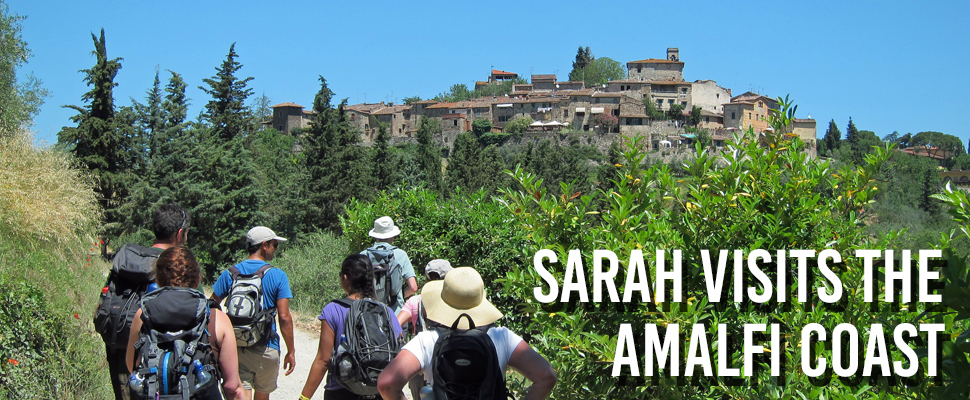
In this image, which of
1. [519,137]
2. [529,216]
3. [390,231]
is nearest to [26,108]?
[390,231]

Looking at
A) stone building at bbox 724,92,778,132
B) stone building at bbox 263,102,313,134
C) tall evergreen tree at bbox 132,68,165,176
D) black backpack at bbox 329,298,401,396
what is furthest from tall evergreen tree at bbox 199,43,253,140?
stone building at bbox 724,92,778,132

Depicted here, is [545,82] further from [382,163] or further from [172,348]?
[172,348]

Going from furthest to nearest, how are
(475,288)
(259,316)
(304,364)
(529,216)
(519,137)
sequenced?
(519,137)
(304,364)
(259,316)
(529,216)
(475,288)

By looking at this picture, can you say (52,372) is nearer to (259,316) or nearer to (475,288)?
(259,316)

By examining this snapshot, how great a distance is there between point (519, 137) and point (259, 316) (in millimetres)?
69189

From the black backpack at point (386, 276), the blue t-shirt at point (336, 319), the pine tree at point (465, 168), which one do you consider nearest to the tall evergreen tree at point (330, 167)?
the pine tree at point (465, 168)

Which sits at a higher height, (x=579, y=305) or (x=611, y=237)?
(x=611, y=237)

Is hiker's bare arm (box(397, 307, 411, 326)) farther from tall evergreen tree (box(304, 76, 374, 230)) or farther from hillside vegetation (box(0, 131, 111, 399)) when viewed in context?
tall evergreen tree (box(304, 76, 374, 230))

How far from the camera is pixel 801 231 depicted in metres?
3.32

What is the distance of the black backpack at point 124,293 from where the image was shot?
408 centimetres

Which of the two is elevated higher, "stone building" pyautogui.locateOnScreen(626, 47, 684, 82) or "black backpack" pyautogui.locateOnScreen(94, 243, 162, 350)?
"stone building" pyautogui.locateOnScreen(626, 47, 684, 82)

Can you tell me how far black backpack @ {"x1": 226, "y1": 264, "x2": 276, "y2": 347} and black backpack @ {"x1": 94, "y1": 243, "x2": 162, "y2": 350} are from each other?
514mm

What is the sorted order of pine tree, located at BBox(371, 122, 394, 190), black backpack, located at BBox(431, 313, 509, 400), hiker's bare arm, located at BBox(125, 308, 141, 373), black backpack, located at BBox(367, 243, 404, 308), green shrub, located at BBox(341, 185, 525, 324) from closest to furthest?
black backpack, located at BBox(431, 313, 509, 400) < hiker's bare arm, located at BBox(125, 308, 141, 373) < black backpack, located at BBox(367, 243, 404, 308) < green shrub, located at BBox(341, 185, 525, 324) < pine tree, located at BBox(371, 122, 394, 190)

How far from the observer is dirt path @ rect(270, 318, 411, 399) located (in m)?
6.60
